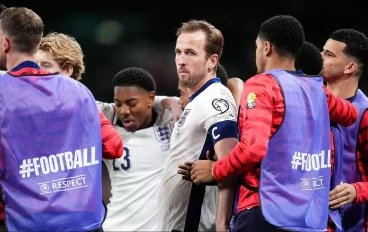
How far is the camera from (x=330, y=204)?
4004 millimetres

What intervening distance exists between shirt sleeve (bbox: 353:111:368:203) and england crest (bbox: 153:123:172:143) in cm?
188

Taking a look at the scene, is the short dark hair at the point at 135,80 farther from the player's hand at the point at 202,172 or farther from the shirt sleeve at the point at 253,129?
the shirt sleeve at the point at 253,129

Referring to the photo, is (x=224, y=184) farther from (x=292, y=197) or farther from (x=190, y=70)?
(x=190, y=70)

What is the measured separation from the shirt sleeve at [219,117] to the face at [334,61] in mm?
968

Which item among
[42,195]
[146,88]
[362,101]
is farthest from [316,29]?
[42,195]

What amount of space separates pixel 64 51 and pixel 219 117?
176 cm

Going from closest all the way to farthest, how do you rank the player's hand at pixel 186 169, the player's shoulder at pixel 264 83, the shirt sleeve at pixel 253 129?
the shirt sleeve at pixel 253 129 → the player's shoulder at pixel 264 83 → the player's hand at pixel 186 169

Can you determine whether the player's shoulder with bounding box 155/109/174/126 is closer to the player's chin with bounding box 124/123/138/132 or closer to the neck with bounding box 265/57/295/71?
the player's chin with bounding box 124/123/138/132

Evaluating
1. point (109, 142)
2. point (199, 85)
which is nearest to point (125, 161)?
point (199, 85)

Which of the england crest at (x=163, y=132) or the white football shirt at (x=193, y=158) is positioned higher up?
the white football shirt at (x=193, y=158)

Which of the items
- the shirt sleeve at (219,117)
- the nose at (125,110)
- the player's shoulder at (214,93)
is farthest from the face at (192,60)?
the nose at (125,110)

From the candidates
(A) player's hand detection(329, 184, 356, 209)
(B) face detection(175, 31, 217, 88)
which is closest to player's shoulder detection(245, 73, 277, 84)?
(B) face detection(175, 31, 217, 88)

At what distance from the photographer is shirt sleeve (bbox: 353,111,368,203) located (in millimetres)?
4117

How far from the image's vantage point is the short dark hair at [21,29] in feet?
11.8
